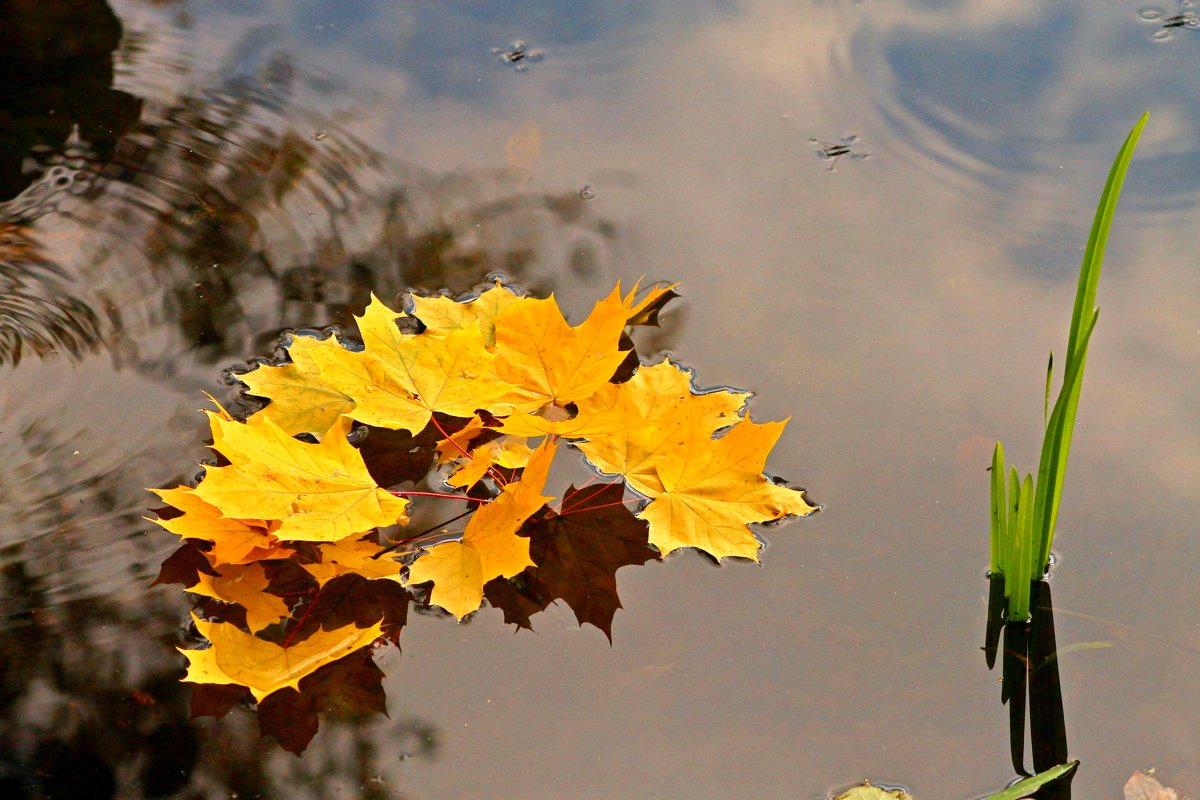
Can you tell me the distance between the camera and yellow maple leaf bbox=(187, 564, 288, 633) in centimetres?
129

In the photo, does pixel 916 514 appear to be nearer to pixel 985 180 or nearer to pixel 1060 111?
pixel 985 180

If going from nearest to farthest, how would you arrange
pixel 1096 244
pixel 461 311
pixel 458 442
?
pixel 1096 244 → pixel 458 442 → pixel 461 311

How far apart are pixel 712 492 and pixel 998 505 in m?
0.35

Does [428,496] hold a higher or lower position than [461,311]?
lower

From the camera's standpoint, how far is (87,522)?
55.9 inches

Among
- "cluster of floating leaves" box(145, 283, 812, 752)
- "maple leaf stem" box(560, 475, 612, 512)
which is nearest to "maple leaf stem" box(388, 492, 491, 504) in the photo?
"cluster of floating leaves" box(145, 283, 812, 752)

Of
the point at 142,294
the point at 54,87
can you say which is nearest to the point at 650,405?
the point at 142,294

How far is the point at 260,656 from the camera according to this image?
4.12 ft

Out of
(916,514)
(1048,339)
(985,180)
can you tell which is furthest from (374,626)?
(985,180)

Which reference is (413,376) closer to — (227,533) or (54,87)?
(227,533)

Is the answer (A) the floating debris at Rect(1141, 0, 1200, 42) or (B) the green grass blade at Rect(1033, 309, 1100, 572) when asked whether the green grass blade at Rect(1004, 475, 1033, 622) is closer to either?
(B) the green grass blade at Rect(1033, 309, 1100, 572)

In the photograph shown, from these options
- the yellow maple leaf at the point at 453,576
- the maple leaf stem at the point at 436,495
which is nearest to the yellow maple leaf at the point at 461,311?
the maple leaf stem at the point at 436,495

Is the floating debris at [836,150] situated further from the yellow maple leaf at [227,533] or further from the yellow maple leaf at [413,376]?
the yellow maple leaf at [227,533]

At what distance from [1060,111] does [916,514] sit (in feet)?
3.13
